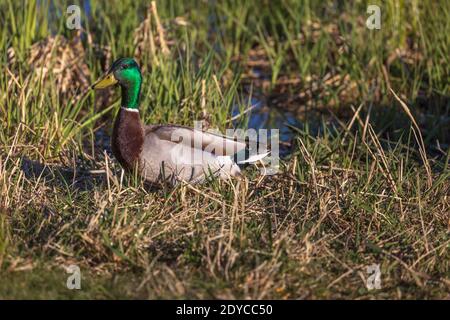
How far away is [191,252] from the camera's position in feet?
15.3

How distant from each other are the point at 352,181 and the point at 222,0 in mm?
3855

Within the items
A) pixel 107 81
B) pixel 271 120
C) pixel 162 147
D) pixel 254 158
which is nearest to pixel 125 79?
pixel 107 81

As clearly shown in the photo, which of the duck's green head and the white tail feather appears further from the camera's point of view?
the white tail feather

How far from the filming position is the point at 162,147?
5.72 meters

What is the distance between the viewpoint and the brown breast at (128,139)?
18.8 feet

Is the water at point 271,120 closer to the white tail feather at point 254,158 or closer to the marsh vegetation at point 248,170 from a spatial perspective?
the marsh vegetation at point 248,170

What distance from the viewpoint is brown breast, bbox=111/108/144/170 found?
572cm

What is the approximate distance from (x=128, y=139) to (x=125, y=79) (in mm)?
417

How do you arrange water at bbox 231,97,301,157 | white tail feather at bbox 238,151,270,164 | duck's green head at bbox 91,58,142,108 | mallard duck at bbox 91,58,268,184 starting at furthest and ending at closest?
water at bbox 231,97,301,157 → white tail feather at bbox 238,151,270,164 → duck's green head at bbox 91,58,142,108 → mallard duck at bbox 91,58,268,184

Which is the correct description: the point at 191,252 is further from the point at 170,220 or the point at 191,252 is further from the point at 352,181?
the point at 352,181

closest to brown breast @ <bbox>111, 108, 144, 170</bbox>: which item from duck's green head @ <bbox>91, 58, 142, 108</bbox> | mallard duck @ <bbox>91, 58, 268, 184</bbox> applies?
mallard duck @ <bbox>91, 58, 268, 184</bbox>

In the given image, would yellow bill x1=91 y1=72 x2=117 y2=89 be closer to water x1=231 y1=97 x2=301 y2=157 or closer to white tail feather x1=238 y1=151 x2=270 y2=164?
white tail feather x1=238 y1=151 x2=270 y2=164

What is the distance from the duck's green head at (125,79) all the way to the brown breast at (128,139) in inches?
4.8

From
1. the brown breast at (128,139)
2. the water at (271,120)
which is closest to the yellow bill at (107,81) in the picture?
the brown breast at (128,139)
